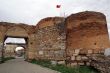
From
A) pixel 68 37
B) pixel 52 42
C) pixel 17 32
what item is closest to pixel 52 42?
pixel 52 42

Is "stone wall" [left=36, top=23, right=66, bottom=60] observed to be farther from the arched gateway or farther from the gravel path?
the gravel path

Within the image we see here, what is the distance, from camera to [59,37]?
46.9ft

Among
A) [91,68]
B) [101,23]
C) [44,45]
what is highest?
[101,23]

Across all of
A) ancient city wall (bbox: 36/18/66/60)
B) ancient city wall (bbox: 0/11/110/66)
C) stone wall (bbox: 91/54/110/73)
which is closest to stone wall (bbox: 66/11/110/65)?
ancient city wall (bbox: 0/11/110/66)

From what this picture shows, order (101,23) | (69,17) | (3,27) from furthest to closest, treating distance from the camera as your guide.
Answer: (3,27)
(69,17)
(101,23)

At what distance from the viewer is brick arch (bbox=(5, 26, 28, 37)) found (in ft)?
54.8

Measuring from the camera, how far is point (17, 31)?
672 inches

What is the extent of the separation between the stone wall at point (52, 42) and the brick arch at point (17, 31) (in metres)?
2.06

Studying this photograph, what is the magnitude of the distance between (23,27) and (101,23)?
7.52m

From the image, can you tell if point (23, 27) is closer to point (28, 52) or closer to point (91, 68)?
point (28, 52)

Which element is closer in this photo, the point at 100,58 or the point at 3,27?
the point at 100,58

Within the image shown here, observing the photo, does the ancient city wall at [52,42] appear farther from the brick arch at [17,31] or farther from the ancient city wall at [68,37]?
the brick arch at [17,31]

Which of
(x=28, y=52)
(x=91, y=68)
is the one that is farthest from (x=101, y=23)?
(x=28, y=52)

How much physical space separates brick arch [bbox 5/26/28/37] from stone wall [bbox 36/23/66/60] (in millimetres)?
2060
